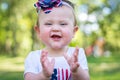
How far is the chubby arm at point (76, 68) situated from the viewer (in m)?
2.78

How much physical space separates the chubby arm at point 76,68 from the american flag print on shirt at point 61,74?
13 centimetres

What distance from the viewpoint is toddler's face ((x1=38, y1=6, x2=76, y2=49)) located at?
10.1 feet

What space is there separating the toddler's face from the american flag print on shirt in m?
0.21

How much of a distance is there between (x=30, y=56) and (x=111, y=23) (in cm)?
3610

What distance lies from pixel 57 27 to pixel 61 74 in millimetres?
408

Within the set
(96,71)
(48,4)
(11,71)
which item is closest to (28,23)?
(11,71)

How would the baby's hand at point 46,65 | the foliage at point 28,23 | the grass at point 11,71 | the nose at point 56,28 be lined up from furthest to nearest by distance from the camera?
the foliage at point 28,23 < the grass at point 11,71 < the nose at point 56,28 < the baby's hand at point 46,65

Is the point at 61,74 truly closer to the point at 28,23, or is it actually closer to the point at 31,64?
the point at 31,64

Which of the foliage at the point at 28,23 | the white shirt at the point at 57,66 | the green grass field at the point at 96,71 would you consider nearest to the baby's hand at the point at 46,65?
the white shirt at the point at 57,66

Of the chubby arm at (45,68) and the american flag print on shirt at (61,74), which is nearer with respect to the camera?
the chubby arm at (45,68)

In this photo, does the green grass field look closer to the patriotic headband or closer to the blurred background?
the patriotic headband

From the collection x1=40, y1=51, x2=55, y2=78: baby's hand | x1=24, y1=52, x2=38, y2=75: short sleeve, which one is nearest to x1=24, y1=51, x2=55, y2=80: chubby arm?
x1=40, y1=51, x2=55, y2=78: baby's hand

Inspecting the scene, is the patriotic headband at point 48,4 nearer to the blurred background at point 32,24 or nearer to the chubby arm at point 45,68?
the chubby arm at point 45,68

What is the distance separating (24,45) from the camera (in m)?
39.4
